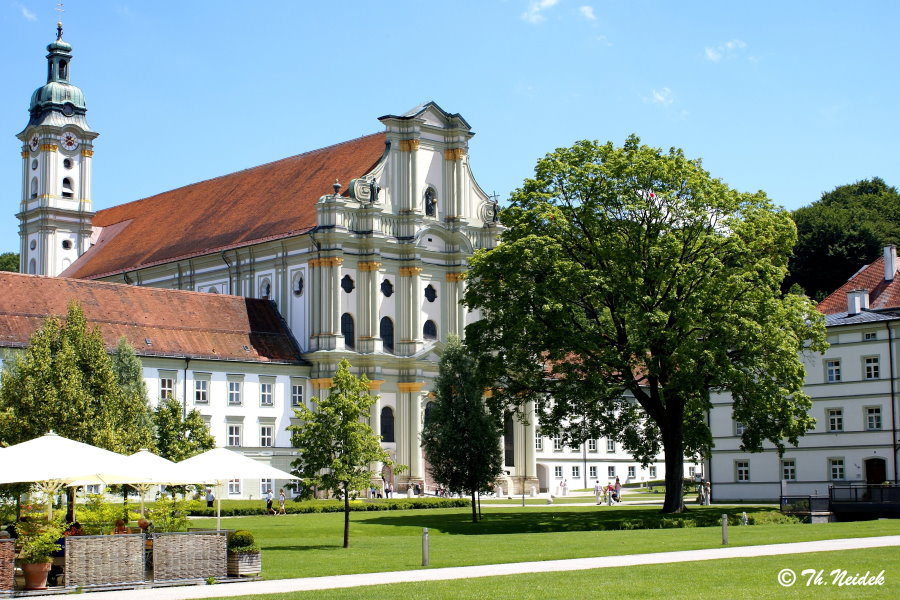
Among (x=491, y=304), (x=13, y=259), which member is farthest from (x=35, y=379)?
(x=13, y=259)

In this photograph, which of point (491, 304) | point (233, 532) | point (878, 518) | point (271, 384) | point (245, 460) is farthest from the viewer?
point (271, 384)

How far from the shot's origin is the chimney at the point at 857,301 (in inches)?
2507

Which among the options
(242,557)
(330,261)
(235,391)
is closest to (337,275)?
(330,261)

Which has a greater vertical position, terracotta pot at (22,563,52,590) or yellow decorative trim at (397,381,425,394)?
yellow decorative trim at (397,381,425,394)

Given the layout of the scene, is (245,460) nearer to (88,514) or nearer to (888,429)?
(88,514)

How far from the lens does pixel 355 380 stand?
39.2m

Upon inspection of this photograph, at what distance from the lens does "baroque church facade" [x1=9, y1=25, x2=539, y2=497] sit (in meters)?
73.9

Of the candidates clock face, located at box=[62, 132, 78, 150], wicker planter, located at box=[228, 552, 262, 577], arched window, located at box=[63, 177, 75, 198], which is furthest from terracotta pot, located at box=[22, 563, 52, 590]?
arched window, located at box=[63, 177, 75, 198]

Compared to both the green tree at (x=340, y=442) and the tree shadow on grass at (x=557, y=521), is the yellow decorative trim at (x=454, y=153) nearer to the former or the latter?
the tree shadow on grass at (x=557, y=521)

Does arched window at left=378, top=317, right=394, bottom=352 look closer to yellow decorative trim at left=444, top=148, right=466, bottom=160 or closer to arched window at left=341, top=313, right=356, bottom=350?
arched window at left=341, top=313, right=356, bottom=350

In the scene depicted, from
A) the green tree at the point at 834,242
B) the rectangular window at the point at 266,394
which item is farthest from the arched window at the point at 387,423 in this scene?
the green tree at the point at 834,242

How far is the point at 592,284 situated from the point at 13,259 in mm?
99175

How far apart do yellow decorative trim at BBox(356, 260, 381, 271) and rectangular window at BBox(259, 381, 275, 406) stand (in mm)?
9048

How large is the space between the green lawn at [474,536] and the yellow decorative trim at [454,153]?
3154cm
